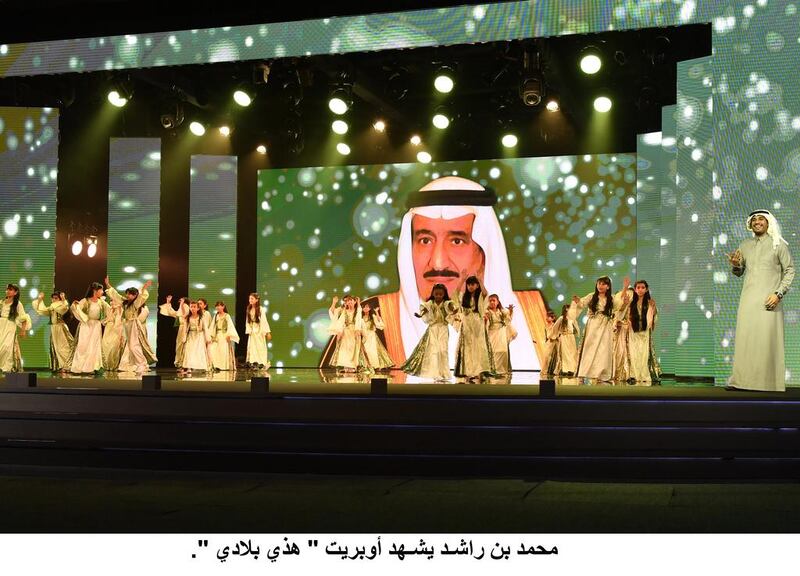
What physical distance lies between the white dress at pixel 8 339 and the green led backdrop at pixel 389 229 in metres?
3.99

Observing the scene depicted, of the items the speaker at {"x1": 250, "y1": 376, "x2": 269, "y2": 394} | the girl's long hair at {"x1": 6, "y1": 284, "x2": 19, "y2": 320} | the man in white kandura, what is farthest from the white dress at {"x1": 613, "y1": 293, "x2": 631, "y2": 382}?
the girl's long hair at {"x1": 6, "y1": 284, "x2": 19, "y2": 320}

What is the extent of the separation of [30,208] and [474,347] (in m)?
7.16

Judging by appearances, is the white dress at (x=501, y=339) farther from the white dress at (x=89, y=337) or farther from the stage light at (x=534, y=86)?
the white dress at (x=89, y=337)

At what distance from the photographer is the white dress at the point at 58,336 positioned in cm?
1107

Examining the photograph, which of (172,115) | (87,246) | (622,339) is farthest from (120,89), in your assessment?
(622,339)

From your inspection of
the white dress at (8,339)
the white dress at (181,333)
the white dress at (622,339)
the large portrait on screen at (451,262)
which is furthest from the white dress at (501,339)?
the white dress at (8,339)

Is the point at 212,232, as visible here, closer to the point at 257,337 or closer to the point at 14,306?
the point at 257,337

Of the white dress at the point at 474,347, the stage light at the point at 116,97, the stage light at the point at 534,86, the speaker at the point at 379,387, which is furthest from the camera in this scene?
the stage light at the point at 116,97

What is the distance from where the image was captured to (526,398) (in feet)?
19.3

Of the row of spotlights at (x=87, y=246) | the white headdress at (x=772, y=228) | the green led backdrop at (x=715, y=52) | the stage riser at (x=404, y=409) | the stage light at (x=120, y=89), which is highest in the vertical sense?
the stage light at (x=120, y=89)

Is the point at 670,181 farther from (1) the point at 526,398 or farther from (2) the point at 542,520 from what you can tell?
(2) the point at 542,520

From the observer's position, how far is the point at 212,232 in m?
13.5
